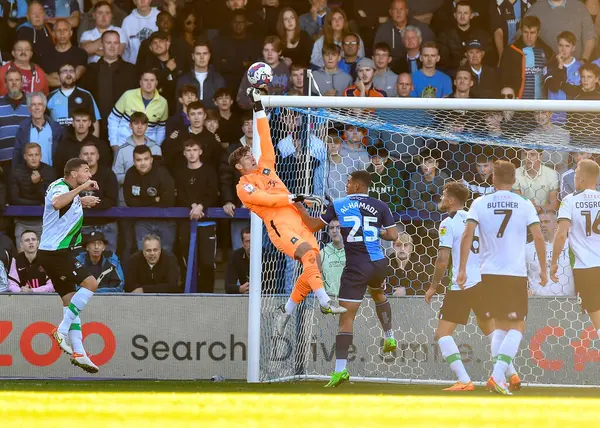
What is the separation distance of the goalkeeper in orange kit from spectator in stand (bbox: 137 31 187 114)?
323cm

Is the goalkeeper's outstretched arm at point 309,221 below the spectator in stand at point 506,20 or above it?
below

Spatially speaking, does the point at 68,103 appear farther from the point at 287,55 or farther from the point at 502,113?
the point at 502,113

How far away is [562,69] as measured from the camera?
1323 cm

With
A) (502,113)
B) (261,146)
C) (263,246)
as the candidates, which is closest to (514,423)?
(261,146)

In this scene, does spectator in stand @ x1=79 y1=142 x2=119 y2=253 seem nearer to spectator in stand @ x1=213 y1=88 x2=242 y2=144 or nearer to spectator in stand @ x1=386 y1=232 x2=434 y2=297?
spectator in stand @ x1=213 y1=88 x2=242 y2=144

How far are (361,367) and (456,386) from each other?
1517 millimetres

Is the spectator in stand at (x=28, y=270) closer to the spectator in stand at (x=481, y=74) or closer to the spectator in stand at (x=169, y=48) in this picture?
the spectator in stand at (x=169, y=48)

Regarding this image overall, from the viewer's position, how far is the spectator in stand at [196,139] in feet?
40.9

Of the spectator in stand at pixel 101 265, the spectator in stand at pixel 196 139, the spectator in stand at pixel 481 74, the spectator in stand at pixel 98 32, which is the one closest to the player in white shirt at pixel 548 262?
the spectator in stand at pixel 481 74

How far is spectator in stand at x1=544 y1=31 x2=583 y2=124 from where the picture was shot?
1314 cm

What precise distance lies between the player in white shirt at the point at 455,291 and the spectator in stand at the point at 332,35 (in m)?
3.81

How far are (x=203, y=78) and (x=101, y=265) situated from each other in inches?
105

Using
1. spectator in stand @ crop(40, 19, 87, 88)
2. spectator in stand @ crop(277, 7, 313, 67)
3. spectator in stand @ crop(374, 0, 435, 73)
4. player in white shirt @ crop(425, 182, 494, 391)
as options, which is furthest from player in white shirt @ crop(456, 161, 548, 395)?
spectator in stand @ crop(40, 19, 87, 88)

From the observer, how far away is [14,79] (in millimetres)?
13031
